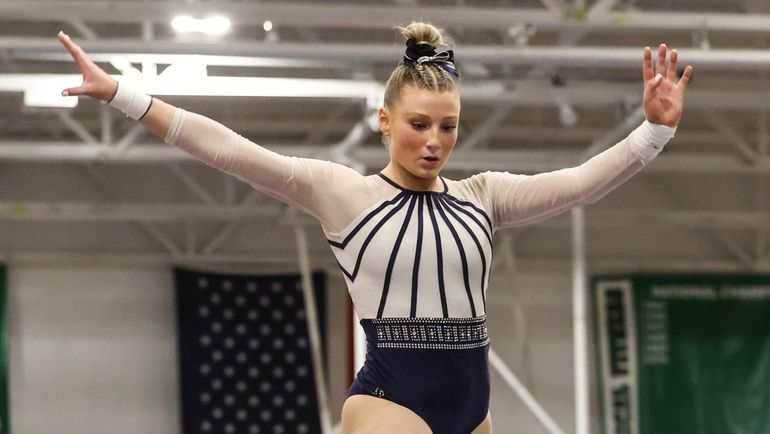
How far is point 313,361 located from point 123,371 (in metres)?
1.89

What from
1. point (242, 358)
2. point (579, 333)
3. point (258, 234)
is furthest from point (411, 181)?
point (258, 234)

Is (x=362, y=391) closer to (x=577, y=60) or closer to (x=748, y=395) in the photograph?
(x=577, y=60)

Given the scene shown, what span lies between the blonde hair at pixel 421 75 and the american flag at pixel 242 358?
30.5ft

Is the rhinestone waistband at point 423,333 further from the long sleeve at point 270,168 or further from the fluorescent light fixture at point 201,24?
the fluorescent light fixture at point 201,24

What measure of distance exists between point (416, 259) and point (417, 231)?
7cm

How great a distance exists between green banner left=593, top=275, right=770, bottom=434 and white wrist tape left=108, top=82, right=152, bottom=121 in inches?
400

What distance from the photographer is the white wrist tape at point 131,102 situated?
8.78 feet

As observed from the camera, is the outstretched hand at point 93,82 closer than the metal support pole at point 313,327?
Yes

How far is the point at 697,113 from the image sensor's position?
11.9 metres

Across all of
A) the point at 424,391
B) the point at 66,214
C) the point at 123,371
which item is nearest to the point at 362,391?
the point at 424,391

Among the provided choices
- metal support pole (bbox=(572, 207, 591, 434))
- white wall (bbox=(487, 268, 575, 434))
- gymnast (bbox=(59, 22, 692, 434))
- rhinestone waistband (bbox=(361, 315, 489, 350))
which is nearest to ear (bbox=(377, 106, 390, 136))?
gymnast (bbox=(59, 22, 692, 434))

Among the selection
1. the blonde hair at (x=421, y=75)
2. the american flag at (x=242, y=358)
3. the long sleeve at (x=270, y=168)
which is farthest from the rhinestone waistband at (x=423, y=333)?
the american flag at (x=242, y=358)

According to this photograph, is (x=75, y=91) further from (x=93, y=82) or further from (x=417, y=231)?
(x=417, y=231)

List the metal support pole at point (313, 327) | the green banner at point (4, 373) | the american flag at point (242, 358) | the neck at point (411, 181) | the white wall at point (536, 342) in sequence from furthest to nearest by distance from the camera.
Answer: the white wall at point (536, 342) → the american flag at point (242, 358) → the green banner at point (4, 373) → the metal support pole at point (313, 327) → the neck at point (411, 181)
